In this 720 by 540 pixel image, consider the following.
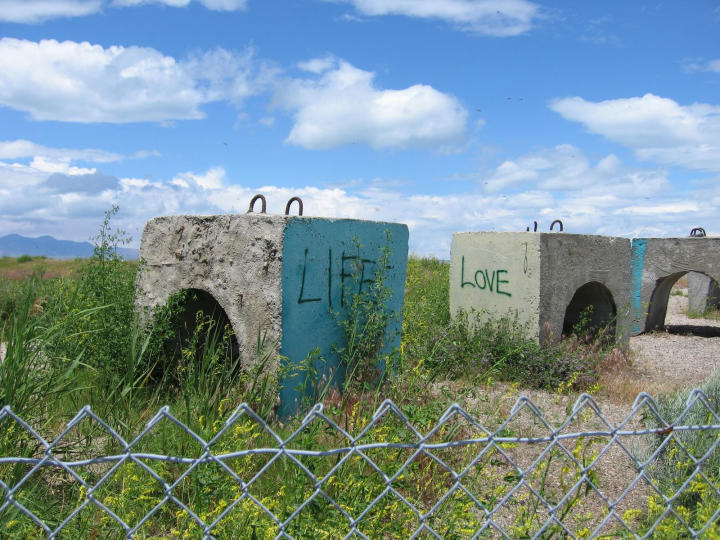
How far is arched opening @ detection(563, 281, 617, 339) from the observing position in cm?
781

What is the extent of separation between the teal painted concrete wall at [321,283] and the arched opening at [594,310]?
12.3 ft

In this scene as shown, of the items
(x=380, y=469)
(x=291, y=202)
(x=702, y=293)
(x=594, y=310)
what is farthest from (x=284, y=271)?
(x=702, y=293)

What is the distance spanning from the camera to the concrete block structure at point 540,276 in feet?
22.1

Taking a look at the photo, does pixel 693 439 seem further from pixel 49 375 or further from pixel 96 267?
pixel 96 267

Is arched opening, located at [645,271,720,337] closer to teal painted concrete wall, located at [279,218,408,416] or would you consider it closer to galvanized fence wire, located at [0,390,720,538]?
teal painted concrete wall, located at [279,218,408,416]

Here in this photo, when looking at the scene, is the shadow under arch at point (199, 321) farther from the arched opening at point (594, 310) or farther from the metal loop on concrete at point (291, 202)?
the arched opening at point (594, 310)

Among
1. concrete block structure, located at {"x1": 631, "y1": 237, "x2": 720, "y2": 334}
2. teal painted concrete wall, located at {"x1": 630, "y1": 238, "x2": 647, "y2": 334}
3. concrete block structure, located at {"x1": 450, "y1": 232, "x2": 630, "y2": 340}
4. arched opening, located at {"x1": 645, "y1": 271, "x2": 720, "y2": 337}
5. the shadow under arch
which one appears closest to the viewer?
the shadow under arch

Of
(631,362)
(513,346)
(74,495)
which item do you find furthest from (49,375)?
(631,362)

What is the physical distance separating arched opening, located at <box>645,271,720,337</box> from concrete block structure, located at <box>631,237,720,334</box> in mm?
36

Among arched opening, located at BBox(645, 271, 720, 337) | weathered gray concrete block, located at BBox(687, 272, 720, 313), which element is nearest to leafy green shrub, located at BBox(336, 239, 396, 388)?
arched opening, located at BBox(645, 271, 720, 337)

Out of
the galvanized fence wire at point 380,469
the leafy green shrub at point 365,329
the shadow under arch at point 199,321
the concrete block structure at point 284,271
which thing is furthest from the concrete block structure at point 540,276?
the galvanized fence wire at point 380,469

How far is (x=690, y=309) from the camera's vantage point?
13.2m

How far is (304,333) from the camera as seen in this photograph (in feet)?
14.6

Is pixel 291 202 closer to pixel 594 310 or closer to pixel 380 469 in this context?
pixel 380 469
